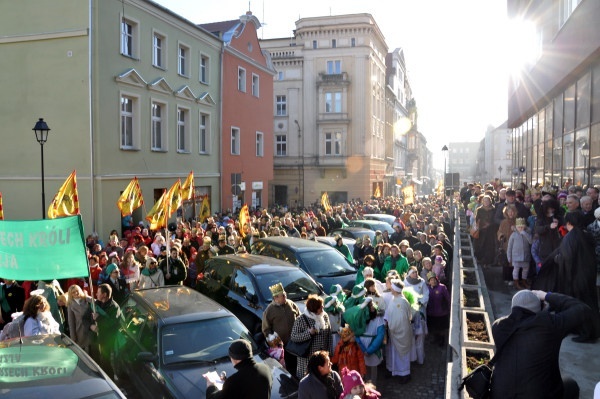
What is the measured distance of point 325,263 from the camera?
36.9 ft

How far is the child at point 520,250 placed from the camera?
31.6 feet

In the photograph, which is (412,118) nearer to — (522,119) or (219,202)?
(522,119)

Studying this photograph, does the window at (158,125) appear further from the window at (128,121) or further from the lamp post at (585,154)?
the lamp post at (585,154)

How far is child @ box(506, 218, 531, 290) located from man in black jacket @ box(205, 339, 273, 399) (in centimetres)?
663

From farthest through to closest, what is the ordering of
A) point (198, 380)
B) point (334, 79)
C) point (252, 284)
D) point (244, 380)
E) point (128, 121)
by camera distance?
point (334, 79), point (128, 121), point (252, 284), point (198, 380), point (244, 380)

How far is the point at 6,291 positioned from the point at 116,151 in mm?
11040

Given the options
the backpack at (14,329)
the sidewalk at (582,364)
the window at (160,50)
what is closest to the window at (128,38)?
the window at (160,50)

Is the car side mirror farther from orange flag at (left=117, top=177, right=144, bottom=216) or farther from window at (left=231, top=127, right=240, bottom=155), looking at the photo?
window at (left=231, top=127, right=240, bottom=155)

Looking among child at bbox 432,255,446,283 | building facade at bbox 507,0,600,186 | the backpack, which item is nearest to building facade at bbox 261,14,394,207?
building facade at bbox 507,0,600,186

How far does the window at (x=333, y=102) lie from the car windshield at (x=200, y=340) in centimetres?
3939

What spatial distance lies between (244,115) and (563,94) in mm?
17357

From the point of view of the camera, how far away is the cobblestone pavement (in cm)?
773

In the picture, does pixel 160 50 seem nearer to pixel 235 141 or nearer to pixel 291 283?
pixel 235 141

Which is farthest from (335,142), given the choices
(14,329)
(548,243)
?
(14,329)
